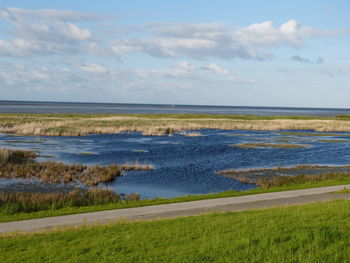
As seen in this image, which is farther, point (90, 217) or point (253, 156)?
point (253, 156)

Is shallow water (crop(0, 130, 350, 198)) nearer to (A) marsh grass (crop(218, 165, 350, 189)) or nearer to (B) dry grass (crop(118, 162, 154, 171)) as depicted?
(B) dry grass (crop(118, 162, 154, 171))

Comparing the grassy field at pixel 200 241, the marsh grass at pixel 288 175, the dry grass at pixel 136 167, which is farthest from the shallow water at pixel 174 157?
the grassy field at pixel 200 241

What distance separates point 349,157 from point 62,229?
36.8m

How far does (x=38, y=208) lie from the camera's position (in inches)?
712

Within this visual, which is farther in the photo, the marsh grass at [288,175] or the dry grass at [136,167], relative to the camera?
the dry grass at [136,167]

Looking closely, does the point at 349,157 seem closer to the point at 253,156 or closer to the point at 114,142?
the point at 253,156

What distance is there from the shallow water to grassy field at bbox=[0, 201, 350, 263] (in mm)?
11247

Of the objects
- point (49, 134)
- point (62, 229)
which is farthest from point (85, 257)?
point (49, 134)

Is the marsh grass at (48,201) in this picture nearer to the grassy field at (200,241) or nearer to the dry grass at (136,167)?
the grassy field at (200,241)

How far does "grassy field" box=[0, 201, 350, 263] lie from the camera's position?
931 cm

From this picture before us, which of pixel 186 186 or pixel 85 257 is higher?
pixel 85 257

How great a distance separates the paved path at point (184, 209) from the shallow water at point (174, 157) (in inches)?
233

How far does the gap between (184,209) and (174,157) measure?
2381cm

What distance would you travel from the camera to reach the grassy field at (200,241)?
9.31m
